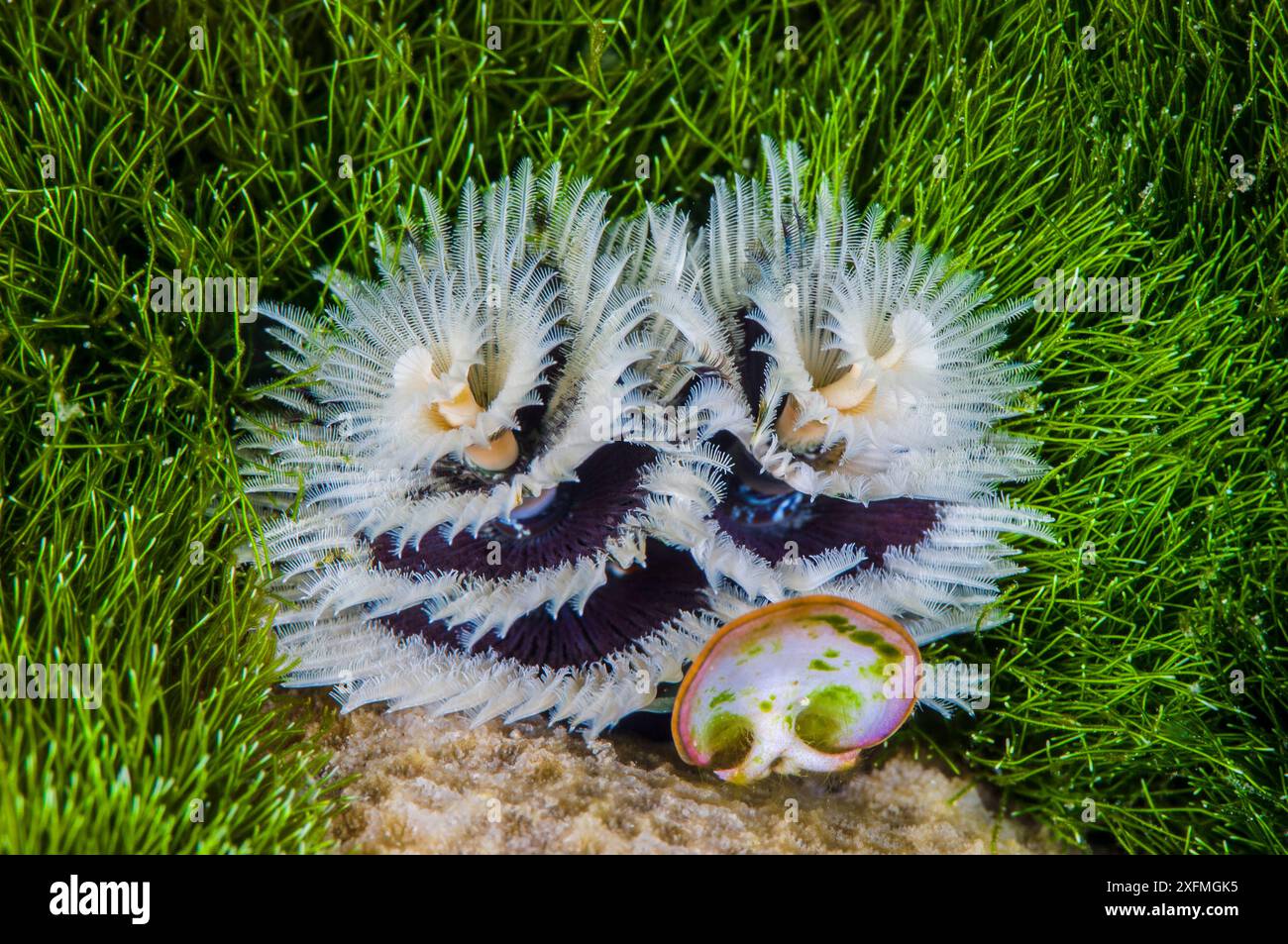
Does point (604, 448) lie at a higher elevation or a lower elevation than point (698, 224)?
lower

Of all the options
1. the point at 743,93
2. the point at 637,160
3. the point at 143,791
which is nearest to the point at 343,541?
the point at 143,791

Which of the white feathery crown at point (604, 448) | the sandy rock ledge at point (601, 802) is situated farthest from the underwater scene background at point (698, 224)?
the white feathery crown at point (604, 448)

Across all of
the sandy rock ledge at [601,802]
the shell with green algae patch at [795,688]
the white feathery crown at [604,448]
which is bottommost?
the sandy rock ledge at [601,802]

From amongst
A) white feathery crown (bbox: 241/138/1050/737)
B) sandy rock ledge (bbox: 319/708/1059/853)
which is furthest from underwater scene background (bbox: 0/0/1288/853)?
white feathery crown (bbox: 241/138/1050/737)

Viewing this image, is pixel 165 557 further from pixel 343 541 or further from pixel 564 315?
pixel 564 315

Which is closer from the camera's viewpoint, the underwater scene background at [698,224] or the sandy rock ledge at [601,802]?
the sandy rock ledge at [601,802]

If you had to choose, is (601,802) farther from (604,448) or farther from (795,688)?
(604,448)

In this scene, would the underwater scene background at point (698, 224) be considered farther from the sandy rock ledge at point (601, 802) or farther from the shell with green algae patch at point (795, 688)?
the shell with green algae patch at point (795, 688)

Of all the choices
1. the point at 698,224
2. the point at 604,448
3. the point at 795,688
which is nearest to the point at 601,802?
the point at 795,688
